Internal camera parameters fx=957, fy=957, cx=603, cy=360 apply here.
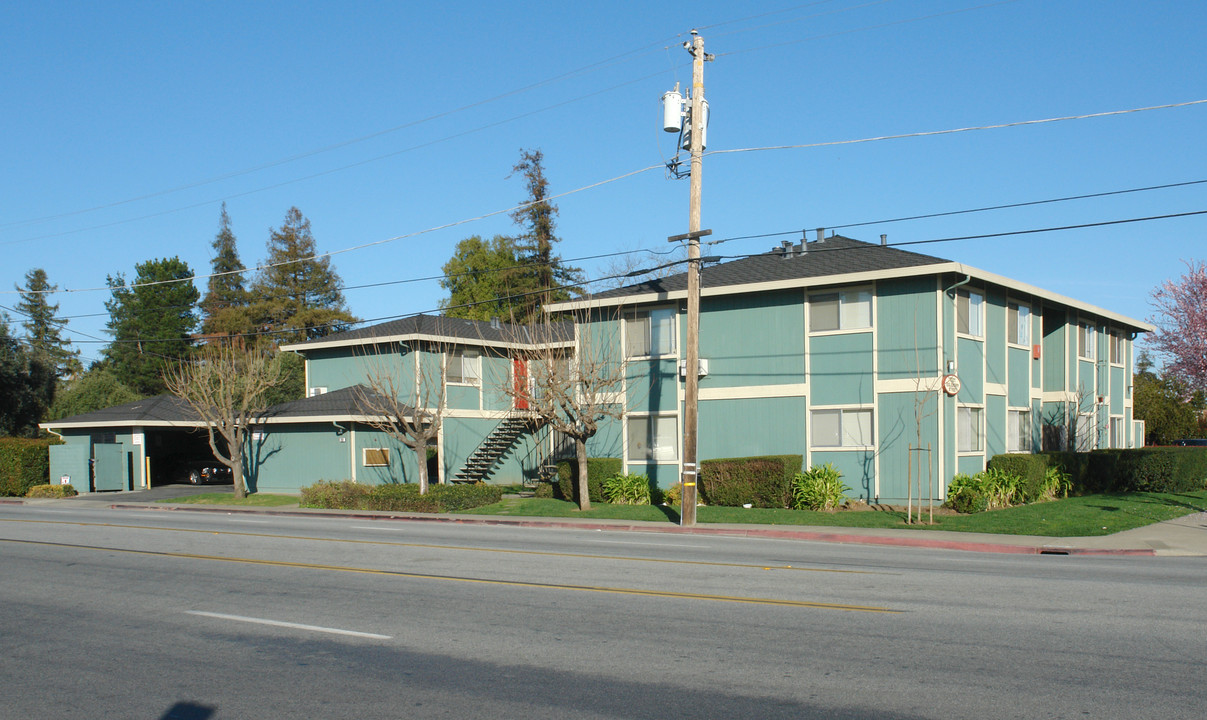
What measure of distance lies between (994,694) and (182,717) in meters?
5.86

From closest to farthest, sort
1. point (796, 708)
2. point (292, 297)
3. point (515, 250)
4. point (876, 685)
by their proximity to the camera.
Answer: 1. point (796, 708)
2. point (876, 685)
3. point (515, 250)
4. point (292, 297)

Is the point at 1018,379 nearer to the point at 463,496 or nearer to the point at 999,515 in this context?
the point at 999,515

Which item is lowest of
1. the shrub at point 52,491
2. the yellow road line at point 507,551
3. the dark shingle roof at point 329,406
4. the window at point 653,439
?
the shrub at point 52,491

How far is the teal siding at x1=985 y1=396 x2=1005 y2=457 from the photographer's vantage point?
1067 inches

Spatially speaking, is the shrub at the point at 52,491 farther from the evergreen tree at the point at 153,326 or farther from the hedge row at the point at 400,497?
the evergreen tree at the point at 153,326

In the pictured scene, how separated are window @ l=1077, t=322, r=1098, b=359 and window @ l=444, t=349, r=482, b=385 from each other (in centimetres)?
2180

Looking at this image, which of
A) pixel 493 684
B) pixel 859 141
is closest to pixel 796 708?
pixel 493 684

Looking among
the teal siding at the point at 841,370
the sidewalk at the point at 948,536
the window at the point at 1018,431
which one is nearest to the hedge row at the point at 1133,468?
the window at the point at 1018,431

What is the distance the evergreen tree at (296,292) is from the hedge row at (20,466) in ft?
Result: 103

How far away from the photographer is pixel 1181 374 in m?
39.1

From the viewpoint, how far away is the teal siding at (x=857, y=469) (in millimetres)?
26062

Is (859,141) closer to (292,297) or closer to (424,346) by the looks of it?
(424,346)

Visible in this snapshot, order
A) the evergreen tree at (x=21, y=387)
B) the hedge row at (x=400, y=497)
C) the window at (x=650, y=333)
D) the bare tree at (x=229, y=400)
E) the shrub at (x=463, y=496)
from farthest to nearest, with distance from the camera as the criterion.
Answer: the evergreen tree at (x=21, y=387) < the bare tree at (x=229, y=400) < the window at (x=650, y=333) < the hedge row at (x=400, y=497) < the shrub at (x=463, y=496)

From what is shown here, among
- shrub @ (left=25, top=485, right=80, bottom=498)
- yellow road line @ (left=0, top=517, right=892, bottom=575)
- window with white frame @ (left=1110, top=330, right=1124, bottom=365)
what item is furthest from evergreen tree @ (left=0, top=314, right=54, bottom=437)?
window with white frame @ (left=1110, top=330, right=1124, bottom=365)
